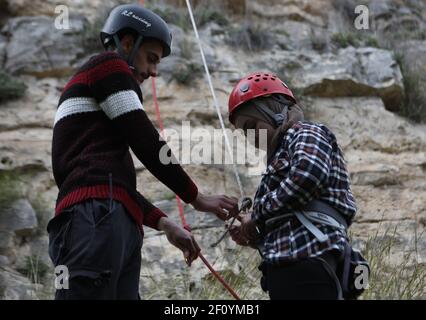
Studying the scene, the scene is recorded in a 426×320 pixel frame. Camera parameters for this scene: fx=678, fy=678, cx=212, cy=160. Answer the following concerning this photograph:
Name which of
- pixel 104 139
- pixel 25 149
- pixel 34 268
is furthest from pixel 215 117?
pixel 104 139

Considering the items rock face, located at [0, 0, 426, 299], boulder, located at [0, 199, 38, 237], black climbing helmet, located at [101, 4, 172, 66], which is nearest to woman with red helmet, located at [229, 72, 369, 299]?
black climbing helmet, located at [101, 4, 172, 66]

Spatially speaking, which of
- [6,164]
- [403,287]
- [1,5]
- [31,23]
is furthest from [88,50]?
[403,287]

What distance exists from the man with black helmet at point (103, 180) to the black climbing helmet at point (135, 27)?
0.19 m

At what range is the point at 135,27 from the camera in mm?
3455

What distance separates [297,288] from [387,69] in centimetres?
675

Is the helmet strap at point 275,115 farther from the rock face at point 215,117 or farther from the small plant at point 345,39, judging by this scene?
the small plant at point 345,39

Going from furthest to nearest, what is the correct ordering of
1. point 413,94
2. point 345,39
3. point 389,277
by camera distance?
point 345,39 → point 413,94 → point 389,277

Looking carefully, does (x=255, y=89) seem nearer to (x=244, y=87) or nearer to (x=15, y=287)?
(x=244, y=87)

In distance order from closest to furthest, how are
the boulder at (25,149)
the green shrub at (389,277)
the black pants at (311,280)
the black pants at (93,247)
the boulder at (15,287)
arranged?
the black pants at (93,247) < the black pants at (311,280) < the green shrub at (389,277) < the boulder at (15,287) < the boulder at (25,149)

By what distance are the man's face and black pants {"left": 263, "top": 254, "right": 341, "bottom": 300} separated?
121 centimetres

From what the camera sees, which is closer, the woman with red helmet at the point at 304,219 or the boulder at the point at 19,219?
the woman with red helmet at the point at 304,219

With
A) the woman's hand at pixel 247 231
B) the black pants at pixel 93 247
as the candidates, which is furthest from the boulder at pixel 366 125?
the black pants at pixel 93 247

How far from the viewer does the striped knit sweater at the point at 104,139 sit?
301 cm

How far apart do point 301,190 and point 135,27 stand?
121 cm
